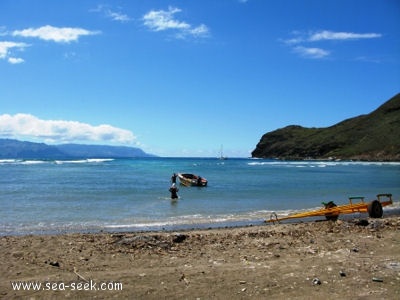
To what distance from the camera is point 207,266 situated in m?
9.36

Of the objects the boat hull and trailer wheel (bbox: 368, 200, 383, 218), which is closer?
trailer wheel (bbox: 368, 200, 383, 218)

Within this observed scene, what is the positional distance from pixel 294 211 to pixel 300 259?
14.2 metres

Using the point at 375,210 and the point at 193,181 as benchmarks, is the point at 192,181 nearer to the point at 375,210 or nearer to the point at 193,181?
the point at 193,181

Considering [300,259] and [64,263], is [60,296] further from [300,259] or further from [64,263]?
[300,259]

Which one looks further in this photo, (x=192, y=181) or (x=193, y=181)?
(x=192, y=181)

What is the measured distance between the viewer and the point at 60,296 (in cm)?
747

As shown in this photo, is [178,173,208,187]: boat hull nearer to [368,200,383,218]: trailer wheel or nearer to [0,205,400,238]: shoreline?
[0,205,400,238]: shoreline

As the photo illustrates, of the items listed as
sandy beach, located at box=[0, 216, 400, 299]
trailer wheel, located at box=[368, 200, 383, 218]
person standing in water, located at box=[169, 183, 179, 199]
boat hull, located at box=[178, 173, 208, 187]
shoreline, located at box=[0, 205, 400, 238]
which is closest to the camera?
sandy beach, located at box=[0, 216, 400, 299]

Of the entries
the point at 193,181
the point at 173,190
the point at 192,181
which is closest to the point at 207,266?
the point at 173,190

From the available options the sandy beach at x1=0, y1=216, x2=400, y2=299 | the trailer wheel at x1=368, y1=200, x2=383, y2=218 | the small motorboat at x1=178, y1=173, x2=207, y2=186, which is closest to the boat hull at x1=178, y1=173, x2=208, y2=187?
the small motorboat at x1=178, y1=173, x2=207, y2=186

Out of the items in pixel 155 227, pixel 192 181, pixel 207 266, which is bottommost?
pixel 155 227

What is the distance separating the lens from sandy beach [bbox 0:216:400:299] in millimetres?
7664

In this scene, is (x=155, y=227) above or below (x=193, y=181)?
below

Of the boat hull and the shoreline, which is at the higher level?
the boat hull
